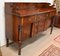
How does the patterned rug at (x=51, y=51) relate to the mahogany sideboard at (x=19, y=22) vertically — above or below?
below

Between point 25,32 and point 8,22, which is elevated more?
point 8,22

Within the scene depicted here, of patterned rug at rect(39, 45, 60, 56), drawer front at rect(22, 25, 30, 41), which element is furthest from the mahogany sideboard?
patterned rug at rect(39, 45, 60, 56)

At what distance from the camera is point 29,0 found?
8.83 feet

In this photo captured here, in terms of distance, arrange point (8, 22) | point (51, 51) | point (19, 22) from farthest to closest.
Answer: point (51, 51) < point (8, 22) < point (19, 22)

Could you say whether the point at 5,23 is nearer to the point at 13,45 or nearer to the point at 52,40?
the point at 13,45

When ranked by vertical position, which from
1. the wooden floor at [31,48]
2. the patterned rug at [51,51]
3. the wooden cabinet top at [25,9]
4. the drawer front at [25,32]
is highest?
the wooden cabinet top at [25,9]

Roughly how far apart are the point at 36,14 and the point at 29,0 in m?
0.87

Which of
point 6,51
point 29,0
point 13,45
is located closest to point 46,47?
point 13,45

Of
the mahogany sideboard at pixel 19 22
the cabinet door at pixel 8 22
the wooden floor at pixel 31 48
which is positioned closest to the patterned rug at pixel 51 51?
the wooden floor at pixel 31 48

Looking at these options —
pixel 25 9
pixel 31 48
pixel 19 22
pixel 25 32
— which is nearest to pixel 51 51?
pixel 31 48

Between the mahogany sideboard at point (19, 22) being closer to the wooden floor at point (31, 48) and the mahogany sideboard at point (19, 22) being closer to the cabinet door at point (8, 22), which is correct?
the cabinet door at point (8, 22)

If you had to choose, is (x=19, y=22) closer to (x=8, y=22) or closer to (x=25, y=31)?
(x=25, y=31)

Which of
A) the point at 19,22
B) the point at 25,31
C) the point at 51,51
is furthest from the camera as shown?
the point at 51,51

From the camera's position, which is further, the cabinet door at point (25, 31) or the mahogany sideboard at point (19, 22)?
the cabinet door at point (25, 31)
